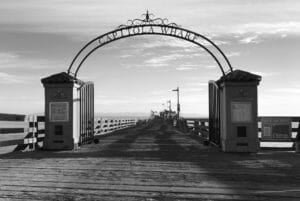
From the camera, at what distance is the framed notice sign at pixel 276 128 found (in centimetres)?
1335

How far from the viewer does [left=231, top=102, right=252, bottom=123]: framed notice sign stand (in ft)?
40.9

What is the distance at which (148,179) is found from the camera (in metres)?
6.84

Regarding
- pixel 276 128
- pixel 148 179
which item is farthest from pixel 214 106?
pixel 148 179

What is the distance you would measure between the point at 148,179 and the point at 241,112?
6533 mm

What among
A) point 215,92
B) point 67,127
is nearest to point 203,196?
point 67,127

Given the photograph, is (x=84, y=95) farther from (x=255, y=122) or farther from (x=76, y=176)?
(x=76, y=176)

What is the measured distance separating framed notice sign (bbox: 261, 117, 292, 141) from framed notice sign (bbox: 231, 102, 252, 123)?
54.7 inches

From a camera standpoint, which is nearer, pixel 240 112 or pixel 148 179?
pixel 148 179

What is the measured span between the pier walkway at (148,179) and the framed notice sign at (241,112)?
2656mm

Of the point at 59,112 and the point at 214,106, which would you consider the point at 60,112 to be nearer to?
the point at 59,112

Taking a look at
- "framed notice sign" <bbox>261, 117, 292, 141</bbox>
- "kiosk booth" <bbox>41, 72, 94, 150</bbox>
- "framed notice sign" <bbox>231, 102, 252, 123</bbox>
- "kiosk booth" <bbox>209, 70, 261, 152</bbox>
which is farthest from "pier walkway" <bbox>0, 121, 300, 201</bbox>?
"framed notice sign" <bbox>261, 117, 292, 141</bbox>

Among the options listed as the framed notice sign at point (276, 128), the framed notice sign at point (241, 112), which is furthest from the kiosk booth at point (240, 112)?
the framed notice sign at point (276, 128)

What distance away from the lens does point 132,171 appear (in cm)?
779

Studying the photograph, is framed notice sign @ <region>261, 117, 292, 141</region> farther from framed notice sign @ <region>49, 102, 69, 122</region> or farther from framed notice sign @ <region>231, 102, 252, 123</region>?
framed notice sign @ <region>49, 102, 69, 122</region>
